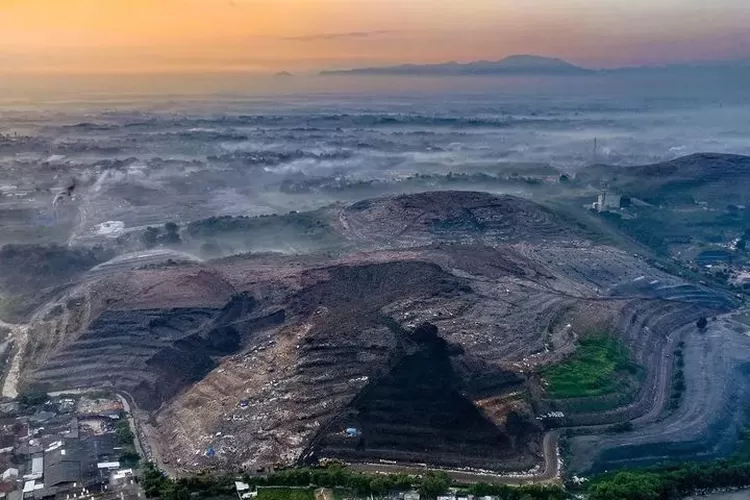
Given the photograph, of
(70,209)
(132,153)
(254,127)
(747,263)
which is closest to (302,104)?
(254,127)

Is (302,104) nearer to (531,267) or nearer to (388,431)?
(531,267)

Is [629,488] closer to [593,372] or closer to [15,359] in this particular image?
[593,372]

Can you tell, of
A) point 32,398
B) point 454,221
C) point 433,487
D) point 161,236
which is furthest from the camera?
point 161,236

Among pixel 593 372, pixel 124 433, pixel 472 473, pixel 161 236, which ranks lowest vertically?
pixel 472 473

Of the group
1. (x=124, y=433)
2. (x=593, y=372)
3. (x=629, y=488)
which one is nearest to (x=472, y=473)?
(x=629, y=488)

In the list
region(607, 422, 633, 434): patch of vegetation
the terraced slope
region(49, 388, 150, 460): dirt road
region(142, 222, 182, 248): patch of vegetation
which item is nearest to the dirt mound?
the terraced slope

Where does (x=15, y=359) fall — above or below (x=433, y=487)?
below
